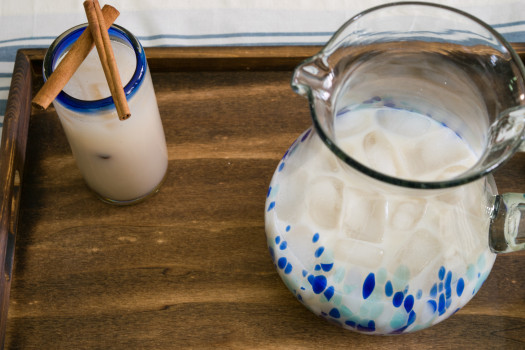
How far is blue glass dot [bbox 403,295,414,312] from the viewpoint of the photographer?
51cm

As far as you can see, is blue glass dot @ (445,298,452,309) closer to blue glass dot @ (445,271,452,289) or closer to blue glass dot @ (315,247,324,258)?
blue glass dot @ (445,271,452,289)

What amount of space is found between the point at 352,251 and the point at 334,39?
6.9 inches

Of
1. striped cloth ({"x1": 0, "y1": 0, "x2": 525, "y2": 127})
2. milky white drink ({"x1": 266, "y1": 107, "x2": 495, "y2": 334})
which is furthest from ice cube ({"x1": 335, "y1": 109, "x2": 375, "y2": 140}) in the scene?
striped cloth ({"x1": 0, "y1": 0, "x2": 525, "y2": 127})

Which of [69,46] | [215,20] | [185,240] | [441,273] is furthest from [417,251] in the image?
[215,20]

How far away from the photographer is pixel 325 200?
514mm

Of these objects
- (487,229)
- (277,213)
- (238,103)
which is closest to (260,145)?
(238,103)

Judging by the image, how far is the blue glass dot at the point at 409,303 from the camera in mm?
514

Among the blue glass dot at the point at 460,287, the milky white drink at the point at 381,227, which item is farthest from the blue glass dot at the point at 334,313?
the blue glass dot at the point at 460,287

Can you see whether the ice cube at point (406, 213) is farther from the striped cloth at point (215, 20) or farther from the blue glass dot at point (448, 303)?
the striped cloth at point (215, 20)

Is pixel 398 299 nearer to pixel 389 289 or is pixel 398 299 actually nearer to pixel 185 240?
pixel 389 289

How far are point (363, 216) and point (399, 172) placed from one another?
57 mm

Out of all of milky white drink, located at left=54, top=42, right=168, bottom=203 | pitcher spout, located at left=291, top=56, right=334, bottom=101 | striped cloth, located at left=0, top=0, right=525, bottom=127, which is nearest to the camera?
pitcher spout, located at left=291, top=56, right=334, bottom=101

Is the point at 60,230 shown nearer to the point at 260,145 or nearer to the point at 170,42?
the point at 260,145

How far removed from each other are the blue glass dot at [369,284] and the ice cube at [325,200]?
0.17 ft
